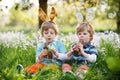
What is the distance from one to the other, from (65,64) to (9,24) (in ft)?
207

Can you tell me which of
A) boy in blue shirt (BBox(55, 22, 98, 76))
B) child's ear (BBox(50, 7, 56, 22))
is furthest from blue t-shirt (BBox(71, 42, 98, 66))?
child's ear (BBox(50, 7, 56, 22))

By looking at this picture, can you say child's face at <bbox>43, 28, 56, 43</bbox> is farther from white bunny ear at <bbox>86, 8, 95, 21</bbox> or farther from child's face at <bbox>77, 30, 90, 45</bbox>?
white bunny ear at <bbox>86, 8, 95, 21</bbox>

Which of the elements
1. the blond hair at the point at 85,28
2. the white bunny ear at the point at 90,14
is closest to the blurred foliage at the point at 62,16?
the white bunny ear at the point at 90,14

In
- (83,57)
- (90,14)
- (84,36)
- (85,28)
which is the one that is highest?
(90,14)

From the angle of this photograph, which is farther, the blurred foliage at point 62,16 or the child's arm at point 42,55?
the blurred foliage at point 62,16

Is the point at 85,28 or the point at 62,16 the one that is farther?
the point at 62,16

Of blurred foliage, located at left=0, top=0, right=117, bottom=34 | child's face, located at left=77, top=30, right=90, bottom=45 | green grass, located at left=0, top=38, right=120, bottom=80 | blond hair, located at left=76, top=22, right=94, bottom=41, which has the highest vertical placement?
blond hair, located at left=76, top=22, right=94, bottom=41

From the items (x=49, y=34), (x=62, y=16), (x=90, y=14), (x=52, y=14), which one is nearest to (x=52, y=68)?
(x=49, y=34)

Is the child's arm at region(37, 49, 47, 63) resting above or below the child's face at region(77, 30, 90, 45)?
below

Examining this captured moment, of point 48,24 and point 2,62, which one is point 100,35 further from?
point 2,62

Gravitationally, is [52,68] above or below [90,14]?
below

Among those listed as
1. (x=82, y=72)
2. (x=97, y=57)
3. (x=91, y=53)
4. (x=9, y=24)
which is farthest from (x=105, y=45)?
(x=9, y=24)

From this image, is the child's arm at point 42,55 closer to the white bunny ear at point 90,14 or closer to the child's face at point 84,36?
the child's face at point 84,36

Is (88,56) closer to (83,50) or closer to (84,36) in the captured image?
(83,50)
